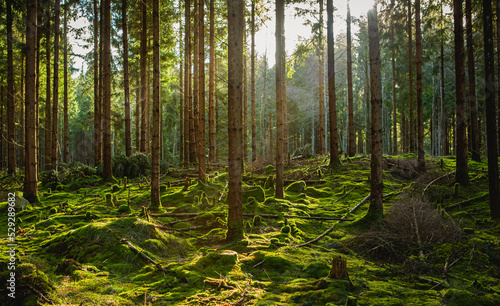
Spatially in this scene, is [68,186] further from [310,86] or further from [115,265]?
[310,86]

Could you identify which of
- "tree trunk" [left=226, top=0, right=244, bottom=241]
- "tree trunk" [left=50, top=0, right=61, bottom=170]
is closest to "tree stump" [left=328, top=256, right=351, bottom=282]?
"tree trunk" [left=226, top=0, right=244, bottom=241]

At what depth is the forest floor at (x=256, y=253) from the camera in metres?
4.13

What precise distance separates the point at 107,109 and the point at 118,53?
10.8 meters

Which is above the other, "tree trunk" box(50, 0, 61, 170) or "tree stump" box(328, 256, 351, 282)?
"tree trunk" box(50, 0, 61, 170)

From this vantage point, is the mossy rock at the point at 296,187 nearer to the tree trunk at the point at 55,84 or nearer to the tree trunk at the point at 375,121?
the tree trunk at the point at 375,121

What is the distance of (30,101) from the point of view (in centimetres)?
987

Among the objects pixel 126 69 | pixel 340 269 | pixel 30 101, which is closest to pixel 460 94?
pixel 340 269

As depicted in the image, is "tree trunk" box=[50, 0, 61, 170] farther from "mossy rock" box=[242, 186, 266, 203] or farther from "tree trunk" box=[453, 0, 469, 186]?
"tree trunk" box=[453, 0, 469, 186]

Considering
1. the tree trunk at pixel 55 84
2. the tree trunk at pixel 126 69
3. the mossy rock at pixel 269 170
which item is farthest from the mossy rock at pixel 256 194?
the tree trunk at pixel 55 84

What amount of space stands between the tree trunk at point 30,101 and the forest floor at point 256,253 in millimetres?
786

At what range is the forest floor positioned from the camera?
413 centimetres

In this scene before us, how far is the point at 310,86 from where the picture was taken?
131 feet

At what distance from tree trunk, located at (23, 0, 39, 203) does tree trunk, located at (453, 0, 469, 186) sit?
519 inches

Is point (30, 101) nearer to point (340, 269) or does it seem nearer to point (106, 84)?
point (106, 84)
